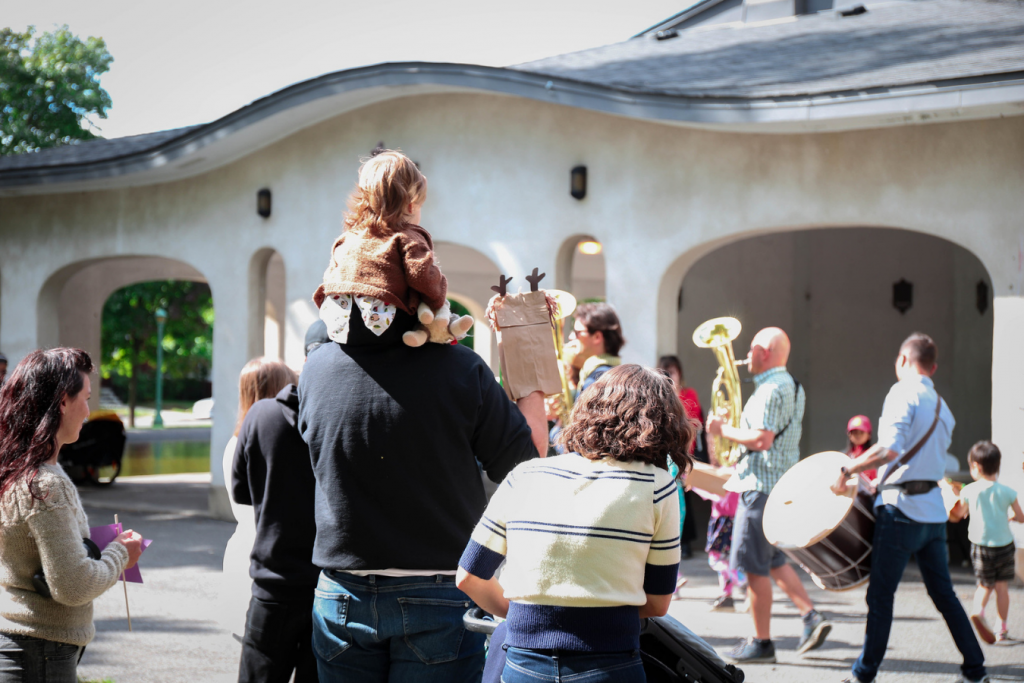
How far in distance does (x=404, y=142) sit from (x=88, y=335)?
7.04 m

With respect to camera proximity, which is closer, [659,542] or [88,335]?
[659,542]

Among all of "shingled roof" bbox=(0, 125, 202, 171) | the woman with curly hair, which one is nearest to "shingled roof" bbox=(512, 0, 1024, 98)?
"shingled roof" bbox=(0, 125, 202, 171)

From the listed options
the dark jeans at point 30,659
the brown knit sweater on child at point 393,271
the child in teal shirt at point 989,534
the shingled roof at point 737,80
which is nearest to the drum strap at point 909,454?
the child in teal shirt at point 989,534

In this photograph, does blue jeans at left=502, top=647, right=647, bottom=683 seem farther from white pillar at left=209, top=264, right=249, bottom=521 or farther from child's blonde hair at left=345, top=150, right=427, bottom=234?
white pillar at left=209, top=264, right=249, bottom=521

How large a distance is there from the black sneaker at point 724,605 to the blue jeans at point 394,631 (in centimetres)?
478

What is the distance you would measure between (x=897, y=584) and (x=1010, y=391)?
114 inches

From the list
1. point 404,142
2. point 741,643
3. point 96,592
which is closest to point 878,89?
point 741,643

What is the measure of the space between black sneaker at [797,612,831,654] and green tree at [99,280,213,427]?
26632mm

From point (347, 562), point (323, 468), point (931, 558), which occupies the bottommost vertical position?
point (931, 558)

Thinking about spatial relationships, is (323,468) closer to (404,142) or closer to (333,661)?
(333,661)

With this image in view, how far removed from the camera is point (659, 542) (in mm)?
2270

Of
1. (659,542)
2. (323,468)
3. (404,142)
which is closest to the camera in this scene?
(659,542)

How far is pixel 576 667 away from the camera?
220 cm

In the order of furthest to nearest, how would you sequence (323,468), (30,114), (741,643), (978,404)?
(30,114), (978,404), (741,643), (323,468)
